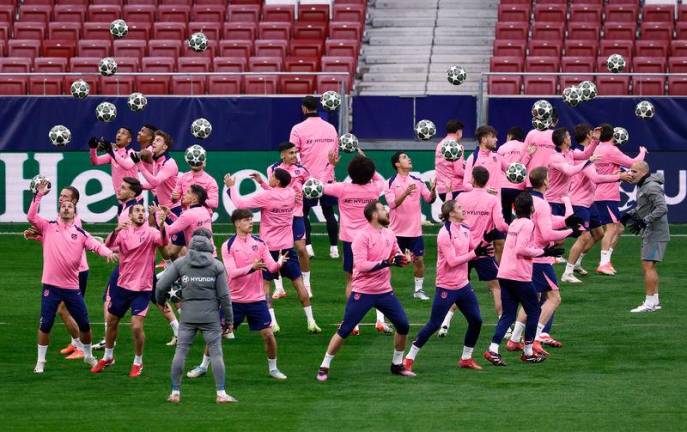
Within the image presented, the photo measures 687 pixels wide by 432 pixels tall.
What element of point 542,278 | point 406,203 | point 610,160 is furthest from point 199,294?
point 610,160

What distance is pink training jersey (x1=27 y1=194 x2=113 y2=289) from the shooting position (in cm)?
1556

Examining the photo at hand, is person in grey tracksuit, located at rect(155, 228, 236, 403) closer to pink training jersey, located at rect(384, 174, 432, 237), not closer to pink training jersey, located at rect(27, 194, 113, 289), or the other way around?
pink training jersey, located at rect(27, 194, 113, 289)

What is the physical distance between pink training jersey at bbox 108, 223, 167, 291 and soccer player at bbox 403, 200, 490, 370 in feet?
9.71

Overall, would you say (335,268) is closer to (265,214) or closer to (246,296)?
(265,214)

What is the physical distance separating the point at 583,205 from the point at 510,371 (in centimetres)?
710

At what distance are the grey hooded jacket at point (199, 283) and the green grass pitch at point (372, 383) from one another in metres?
0.91

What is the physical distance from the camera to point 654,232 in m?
19.3

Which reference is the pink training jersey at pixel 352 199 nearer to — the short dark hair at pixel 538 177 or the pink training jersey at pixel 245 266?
the short dark hair at pixel 538 177

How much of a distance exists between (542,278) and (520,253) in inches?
35.7

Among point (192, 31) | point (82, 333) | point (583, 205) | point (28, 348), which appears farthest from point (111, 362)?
point (192, 31)

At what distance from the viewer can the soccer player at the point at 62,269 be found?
15578 millimetres

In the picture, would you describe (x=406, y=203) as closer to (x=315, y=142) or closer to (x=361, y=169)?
(x=361, y=169)

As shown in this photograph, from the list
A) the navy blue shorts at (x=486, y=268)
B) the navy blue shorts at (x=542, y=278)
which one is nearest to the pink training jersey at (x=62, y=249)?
the navy blue shorts at (x=486, y=268)

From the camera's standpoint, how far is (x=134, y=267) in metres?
15.5
